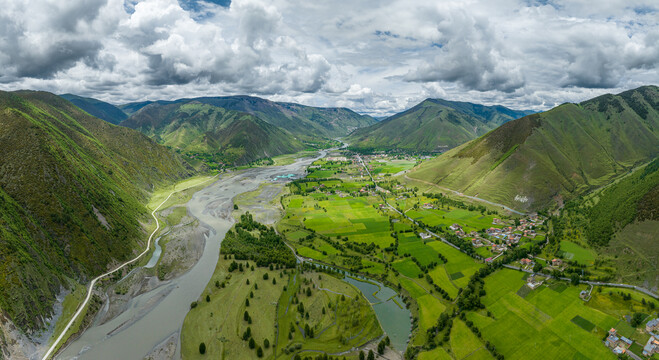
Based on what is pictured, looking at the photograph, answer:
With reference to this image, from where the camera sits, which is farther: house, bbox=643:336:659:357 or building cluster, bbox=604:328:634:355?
building cluster, bbox=604:328:634:355

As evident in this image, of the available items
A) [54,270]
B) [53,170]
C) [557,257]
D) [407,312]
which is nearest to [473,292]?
[407,312]

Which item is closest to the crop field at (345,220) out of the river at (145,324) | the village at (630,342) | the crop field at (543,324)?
the crop field at (543,324)

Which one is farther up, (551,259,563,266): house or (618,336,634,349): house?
(618,336,634,349): house

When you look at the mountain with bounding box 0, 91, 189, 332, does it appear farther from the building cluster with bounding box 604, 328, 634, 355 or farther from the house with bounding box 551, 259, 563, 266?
the house with bounding box 551, 259, 563, 266

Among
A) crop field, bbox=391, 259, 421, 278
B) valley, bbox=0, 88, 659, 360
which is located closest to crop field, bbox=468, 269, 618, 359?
valley, bbox=0, 88, 659, 360

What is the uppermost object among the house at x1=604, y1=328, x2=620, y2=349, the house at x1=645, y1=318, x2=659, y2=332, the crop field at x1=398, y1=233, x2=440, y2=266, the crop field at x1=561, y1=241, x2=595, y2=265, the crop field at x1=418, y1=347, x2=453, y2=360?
the crop field at x1=418, y1=347, x2=453, y2=360

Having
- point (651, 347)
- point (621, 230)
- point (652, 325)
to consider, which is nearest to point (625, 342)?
point (651, 347)

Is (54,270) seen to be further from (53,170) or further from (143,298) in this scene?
(53,170)

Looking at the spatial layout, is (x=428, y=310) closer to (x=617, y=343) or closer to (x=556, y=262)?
(x=617, y=343)
